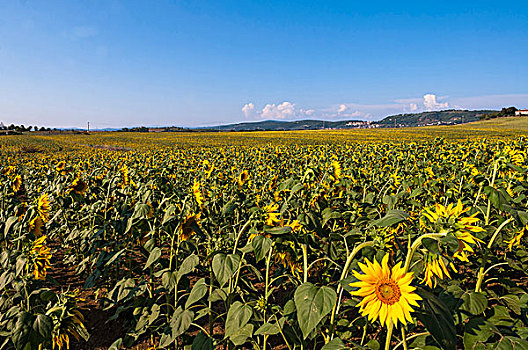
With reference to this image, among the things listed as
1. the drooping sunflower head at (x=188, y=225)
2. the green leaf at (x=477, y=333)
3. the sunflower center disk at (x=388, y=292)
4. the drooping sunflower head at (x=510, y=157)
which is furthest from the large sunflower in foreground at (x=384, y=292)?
the drooping sunflower head at (x=510, y=157)

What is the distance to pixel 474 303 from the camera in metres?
1.87

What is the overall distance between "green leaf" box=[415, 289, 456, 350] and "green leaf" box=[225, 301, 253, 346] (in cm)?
115

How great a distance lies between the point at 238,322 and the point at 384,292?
1045 mm

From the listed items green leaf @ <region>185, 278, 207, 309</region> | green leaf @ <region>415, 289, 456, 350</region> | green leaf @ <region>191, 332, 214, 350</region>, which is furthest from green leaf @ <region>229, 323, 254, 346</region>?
green leaf @ <region>415, 289, 456, 350</region>

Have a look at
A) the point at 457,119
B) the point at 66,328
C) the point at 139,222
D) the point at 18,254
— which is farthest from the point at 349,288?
the point at 457,119

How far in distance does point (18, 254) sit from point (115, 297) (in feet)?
3.22

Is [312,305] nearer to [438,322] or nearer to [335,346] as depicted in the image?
[335,346]

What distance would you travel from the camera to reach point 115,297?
3139mm

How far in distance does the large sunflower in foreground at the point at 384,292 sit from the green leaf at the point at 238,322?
879 mm

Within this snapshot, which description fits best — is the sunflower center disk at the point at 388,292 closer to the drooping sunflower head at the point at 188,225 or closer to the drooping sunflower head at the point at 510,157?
the drooping sunflower head at the point at 188,225

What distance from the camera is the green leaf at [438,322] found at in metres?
1.28

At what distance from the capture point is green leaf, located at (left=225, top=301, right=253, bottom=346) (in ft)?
6.68

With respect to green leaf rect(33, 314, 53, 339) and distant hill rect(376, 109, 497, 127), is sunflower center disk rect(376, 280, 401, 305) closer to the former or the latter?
green leaf rect(33, 314, 53, 339)

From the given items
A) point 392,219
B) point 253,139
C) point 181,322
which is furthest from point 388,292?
point 253,139
